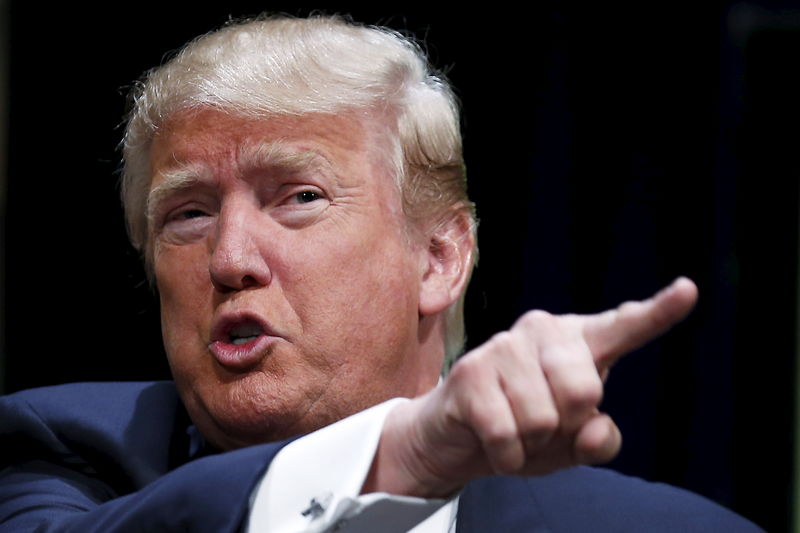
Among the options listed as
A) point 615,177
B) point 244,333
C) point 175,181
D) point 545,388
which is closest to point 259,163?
point 175,181

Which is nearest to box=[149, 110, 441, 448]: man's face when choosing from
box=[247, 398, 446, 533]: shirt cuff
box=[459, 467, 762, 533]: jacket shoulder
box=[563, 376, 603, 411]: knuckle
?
box=[459, 467, 762, 533]: jacket shoulder

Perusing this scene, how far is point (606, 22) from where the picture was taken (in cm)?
230

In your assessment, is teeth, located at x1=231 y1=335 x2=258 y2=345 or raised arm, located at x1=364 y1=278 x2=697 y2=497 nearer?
raised arm, located at x1=364 y1=278 x2=697 y2=497

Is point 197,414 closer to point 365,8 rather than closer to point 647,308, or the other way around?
point 647,308

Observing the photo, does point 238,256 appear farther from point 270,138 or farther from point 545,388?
point 545,388

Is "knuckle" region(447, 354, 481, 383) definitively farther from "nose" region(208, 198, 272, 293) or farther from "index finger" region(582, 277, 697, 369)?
"nose" region(208, 198, 272, 293)

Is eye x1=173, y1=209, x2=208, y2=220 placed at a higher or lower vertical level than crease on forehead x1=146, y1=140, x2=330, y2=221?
lower

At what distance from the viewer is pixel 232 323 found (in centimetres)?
154

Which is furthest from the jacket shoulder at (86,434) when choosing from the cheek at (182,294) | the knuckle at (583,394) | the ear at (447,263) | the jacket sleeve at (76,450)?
the knuckle at (583,394)

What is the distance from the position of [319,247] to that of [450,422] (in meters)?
0.61

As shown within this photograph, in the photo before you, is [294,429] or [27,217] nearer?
[294,429]

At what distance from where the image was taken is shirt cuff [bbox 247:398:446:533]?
107 centimetres

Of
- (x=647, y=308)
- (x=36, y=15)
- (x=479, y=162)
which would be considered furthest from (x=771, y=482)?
(x=36, y=15)

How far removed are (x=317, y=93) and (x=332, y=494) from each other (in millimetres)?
756
